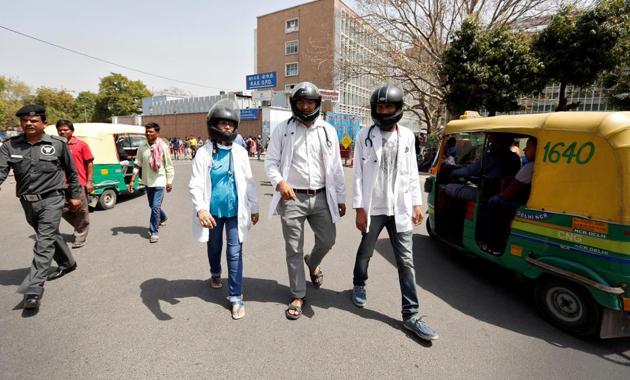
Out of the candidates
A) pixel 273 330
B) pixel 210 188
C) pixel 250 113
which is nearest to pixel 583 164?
pixel 273 330

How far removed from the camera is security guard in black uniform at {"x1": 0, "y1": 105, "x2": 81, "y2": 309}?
324 cm

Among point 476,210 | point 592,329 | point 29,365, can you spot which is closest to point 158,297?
point 29,365

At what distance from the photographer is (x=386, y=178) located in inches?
114

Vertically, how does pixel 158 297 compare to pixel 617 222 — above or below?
below

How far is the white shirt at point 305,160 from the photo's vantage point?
2965 millimetres

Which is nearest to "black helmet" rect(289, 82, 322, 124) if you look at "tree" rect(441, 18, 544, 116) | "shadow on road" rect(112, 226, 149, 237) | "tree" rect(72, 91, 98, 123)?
"shadow on road" rect(112, 226, 149, 237)

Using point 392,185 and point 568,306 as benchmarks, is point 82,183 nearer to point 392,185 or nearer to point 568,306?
point 392,185

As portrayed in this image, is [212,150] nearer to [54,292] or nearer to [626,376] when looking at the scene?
[54,292]

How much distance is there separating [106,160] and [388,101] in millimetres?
7449

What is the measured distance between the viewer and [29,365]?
2373 millimetres

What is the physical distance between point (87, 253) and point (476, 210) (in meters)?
5.13

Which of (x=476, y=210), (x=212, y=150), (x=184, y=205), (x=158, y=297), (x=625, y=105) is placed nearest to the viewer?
(x=212, y=150)

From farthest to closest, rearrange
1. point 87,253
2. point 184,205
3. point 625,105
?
point 625,105 < point 184,205 < point 87,253

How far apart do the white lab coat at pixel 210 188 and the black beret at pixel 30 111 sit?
176cm
